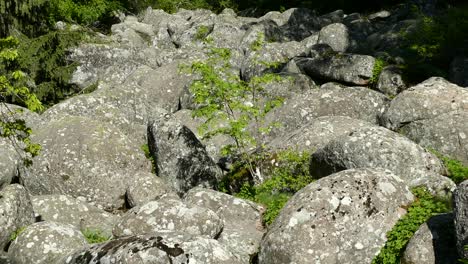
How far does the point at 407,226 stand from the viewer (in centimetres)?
909

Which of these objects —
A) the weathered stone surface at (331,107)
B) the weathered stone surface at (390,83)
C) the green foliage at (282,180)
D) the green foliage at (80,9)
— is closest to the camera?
the green foliage at (282,180)

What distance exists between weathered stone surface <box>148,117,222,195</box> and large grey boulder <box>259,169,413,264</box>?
460cm

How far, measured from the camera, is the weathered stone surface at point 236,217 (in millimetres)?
10375

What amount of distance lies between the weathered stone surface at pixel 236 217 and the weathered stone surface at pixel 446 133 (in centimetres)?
466

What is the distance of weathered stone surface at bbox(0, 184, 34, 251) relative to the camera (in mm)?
11148

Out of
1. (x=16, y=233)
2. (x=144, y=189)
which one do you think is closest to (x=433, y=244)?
(x=144, y=189)

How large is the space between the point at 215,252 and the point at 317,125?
6203 mm

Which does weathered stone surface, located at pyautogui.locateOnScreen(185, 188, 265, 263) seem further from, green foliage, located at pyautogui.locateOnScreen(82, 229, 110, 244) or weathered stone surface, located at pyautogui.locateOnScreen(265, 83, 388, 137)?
weathered stone surface, located at pyautogui.locateOnScreen(265, 83, 388, 137)

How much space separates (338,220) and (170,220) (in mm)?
3113

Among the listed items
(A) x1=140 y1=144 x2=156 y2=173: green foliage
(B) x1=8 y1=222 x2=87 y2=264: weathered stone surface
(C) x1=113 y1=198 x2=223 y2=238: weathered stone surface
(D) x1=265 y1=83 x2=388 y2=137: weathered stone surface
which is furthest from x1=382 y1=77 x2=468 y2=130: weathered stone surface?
(B) x1=8 y1=222 x2=87 y2=264: weathered stone surface

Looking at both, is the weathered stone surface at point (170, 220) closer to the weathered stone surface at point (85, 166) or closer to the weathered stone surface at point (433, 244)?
the weathered stone surface at point (85, 166)

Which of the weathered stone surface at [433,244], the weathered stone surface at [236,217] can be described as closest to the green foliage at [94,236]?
the weathered stone surface at [236,217]

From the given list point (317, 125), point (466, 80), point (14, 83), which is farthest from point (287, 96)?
point (14, 83)

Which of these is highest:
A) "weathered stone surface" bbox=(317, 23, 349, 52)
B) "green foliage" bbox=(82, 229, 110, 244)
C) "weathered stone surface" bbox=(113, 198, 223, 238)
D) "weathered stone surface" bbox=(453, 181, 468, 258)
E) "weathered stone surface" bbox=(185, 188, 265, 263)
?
"weathered stone surface" bbox=(453, 181, 468, 258)
